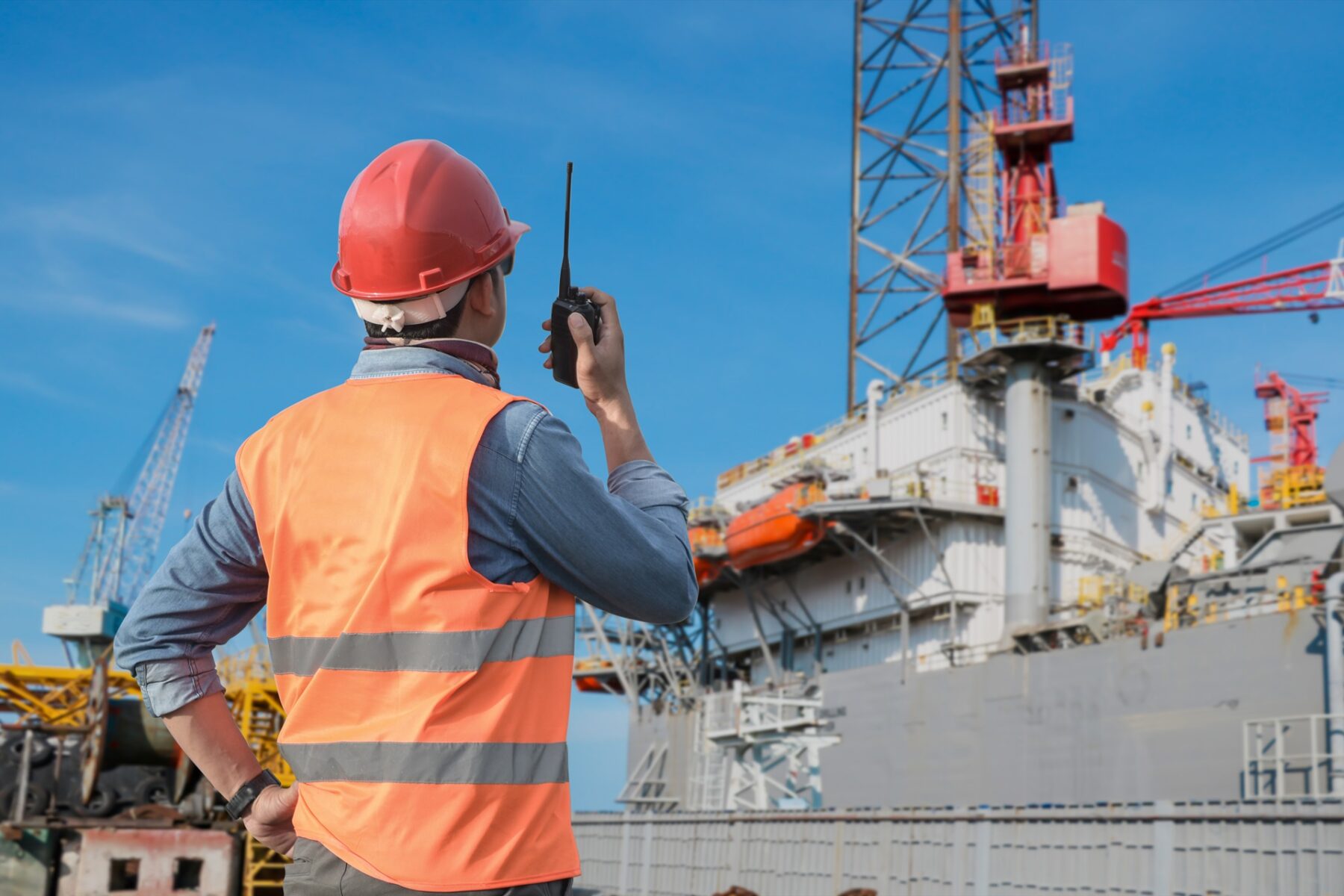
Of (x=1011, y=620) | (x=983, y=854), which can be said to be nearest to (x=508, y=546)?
(x=983, y=854)

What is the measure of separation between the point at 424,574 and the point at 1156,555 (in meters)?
39.2

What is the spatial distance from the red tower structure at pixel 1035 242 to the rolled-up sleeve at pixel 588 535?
33.3 meters

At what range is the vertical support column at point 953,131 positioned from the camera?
5225 cm

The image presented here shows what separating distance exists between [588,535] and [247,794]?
793mm

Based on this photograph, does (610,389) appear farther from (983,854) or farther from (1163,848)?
(983,854)

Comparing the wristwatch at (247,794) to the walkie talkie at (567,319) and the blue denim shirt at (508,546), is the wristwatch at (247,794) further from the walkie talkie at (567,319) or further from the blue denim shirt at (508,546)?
the walkie talkie at (567,319)

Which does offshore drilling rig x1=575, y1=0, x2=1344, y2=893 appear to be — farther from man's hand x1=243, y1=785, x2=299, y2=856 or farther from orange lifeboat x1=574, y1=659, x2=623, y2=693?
man's hand x1=243, y1=785, x2=299, y2=856

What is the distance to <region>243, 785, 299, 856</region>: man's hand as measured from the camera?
7.50 feet

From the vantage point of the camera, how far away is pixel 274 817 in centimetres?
229

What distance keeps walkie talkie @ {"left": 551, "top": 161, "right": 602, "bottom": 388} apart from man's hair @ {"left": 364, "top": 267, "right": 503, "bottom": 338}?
0.45ft

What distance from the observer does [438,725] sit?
6.59 feet

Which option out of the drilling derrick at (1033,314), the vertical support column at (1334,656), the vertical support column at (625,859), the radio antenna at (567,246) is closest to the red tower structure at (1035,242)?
the drilling derrick at (1033,314)

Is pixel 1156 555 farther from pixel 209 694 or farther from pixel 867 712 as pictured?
pixel 209 694

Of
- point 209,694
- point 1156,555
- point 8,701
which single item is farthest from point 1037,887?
point 1156,555
